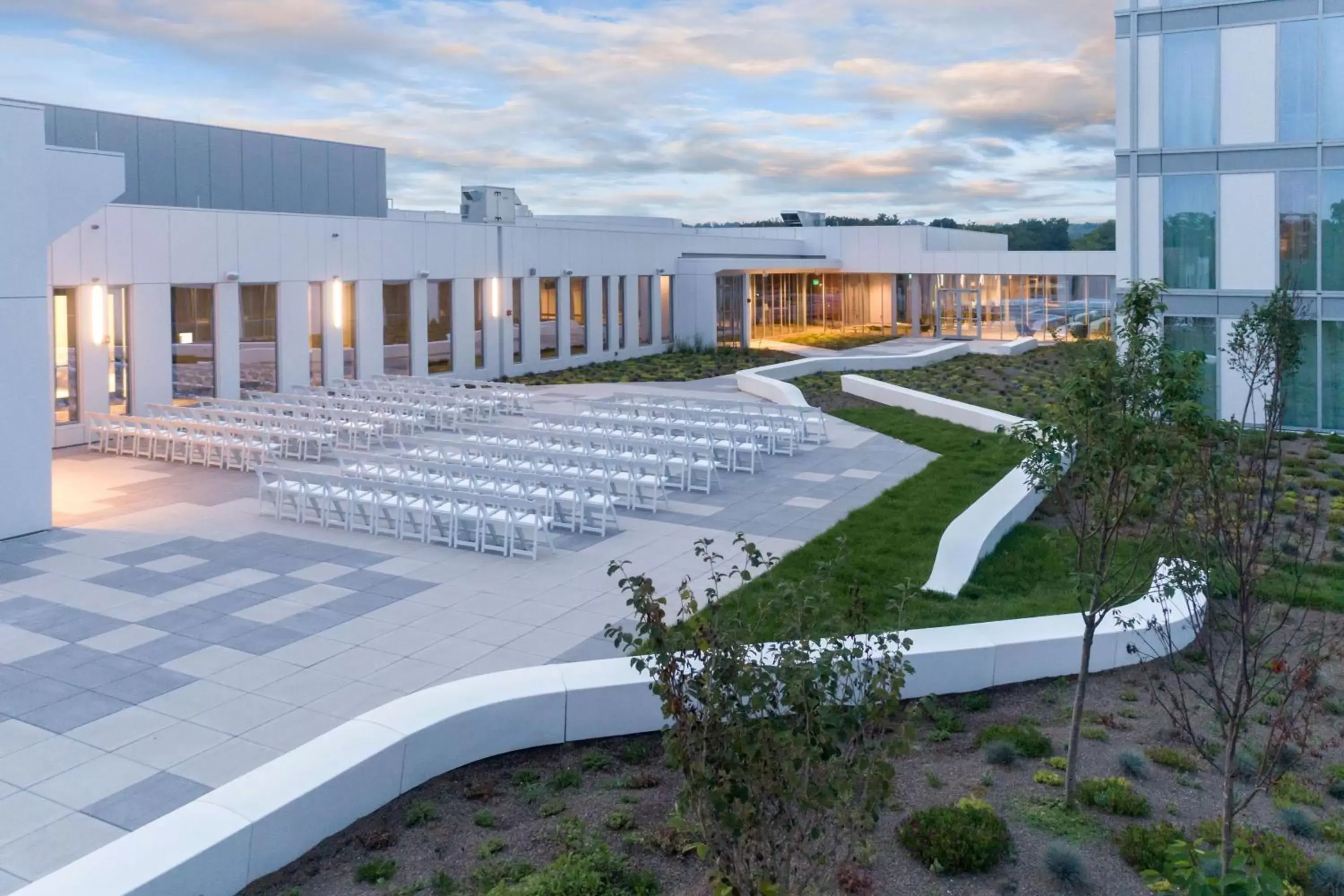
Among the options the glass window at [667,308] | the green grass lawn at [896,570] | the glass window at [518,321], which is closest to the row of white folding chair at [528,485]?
the green grass lawn at [896,570]

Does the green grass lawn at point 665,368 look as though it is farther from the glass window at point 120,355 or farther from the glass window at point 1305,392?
the glass window at point 1305,392

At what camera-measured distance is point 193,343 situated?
945 inches

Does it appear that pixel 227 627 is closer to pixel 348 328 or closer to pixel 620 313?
pixel 348 328

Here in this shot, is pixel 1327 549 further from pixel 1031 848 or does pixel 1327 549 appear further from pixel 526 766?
pixel 526 766

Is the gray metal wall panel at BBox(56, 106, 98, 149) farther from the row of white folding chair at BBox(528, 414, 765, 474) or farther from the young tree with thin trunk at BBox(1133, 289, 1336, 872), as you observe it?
the young tree with thin trunk at BBox(1133, 289, 1336, 872)

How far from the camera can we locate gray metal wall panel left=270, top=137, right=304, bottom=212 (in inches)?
1278

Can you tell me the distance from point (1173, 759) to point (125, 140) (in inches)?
1116

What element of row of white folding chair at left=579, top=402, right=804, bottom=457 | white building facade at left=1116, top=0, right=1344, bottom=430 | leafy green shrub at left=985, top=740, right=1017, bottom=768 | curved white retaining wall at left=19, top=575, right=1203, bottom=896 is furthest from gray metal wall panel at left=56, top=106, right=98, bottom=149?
leafy green shrub at left=985, top=740, right=1017, bottom=768

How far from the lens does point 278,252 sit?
83.9 ft

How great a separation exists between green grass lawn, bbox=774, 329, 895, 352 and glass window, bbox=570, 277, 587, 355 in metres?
11.0

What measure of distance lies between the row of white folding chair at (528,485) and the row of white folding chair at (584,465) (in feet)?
0.81

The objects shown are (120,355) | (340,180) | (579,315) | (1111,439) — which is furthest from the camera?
(579,315)

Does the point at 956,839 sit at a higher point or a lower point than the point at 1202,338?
lower

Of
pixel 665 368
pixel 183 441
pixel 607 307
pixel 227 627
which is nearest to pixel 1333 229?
pixel 665 368
